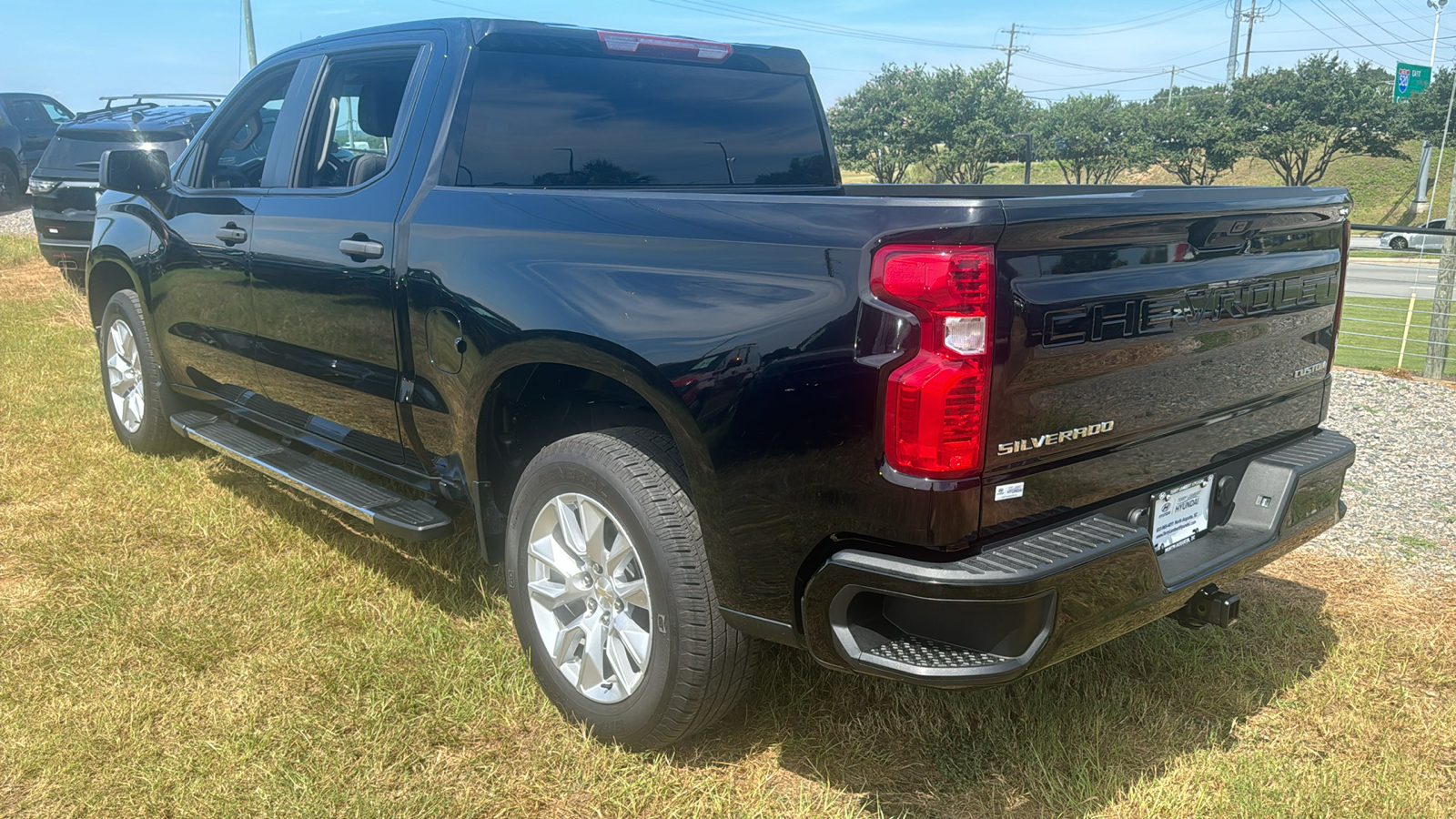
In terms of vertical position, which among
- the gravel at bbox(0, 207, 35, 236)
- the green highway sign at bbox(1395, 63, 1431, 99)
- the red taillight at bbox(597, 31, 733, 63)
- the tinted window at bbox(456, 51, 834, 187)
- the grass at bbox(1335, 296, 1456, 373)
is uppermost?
the green highway sign at bbox(1395, 63, 1431, 99)

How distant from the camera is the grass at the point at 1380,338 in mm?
11250

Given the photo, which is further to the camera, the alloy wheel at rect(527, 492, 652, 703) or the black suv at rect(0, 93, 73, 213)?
the black suv at rect(0, 93, 73, 213)

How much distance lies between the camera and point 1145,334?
7.67ft

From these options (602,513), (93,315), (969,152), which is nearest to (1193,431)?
(602,513)

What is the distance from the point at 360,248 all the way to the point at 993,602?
2.35 m

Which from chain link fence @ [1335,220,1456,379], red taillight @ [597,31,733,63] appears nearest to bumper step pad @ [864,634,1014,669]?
red taillight @ [597,31,733,63]

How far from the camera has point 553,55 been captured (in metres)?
3.58

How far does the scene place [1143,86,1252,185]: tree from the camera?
59750 mm

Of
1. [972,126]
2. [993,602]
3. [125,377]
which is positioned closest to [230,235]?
[125,377]

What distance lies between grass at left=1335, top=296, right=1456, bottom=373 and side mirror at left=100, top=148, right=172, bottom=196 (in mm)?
10089

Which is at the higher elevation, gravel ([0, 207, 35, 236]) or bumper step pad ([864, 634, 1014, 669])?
bumper step pad ([864, 634, 1014, 669])

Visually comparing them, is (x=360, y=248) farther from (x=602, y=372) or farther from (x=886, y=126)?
(x=886, y=126)

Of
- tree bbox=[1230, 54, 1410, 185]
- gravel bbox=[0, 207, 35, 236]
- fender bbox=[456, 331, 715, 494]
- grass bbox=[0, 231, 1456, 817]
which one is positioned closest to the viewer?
fender bbox=[456, 331, 715, 494]

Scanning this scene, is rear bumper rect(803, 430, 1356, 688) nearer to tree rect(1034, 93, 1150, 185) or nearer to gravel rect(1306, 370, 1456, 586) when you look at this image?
gravel rect(1306, 370, 1456, 586)
